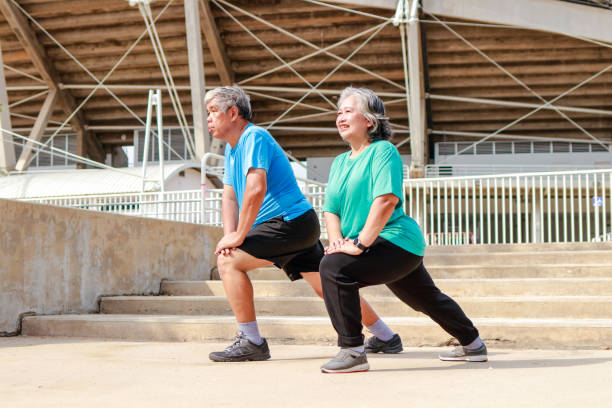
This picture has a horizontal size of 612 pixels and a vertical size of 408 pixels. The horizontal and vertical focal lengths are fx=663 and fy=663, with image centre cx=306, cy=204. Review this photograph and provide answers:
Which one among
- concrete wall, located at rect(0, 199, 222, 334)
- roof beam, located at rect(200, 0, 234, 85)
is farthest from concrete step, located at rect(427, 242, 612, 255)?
roof beam, located at rect(200, 0, 234, 85)

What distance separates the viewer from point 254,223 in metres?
3.62

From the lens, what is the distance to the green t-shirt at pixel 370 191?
Result: 10.2ft

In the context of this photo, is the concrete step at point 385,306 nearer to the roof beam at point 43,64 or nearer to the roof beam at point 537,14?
the roof beam at point 537,14

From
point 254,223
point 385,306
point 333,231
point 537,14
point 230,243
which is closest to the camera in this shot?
point 333,231

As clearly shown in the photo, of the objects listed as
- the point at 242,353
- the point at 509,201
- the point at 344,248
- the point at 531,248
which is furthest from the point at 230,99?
the point at 509,201

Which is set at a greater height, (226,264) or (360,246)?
(360,246)

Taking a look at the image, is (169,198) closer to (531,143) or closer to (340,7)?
(340,7)

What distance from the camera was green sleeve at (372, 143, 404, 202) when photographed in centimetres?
306

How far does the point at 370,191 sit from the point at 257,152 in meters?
0.69

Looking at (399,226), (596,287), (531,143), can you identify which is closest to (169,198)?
(596,287)

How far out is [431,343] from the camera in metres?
4.08

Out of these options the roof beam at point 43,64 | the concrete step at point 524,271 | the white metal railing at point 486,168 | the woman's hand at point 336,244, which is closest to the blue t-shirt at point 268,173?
the woman's hand at point 336,244

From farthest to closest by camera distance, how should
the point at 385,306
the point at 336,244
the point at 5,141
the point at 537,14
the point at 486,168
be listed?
the point at 486,168, the point at 5,141, the point at 537,14, the point at 385,306, the point at 336,244

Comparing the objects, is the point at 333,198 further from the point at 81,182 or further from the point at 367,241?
the point at 81,182
